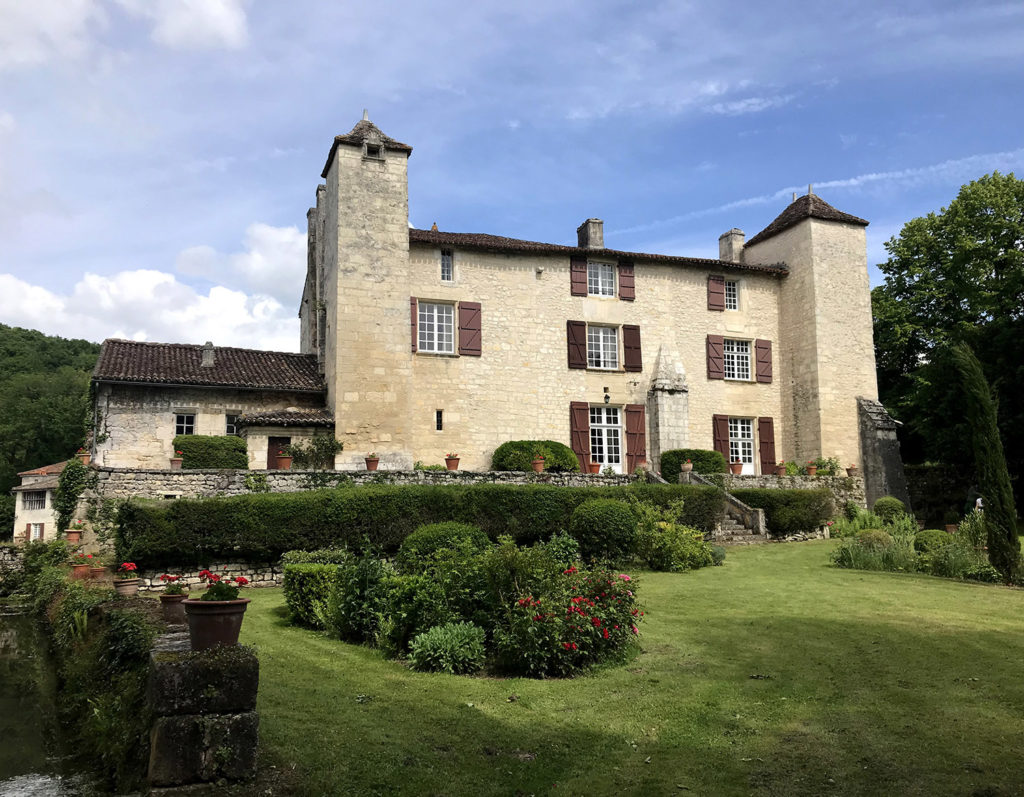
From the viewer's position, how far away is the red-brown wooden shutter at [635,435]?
24766 millimetres

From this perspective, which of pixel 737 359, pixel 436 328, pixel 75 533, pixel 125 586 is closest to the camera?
pixel 125 586

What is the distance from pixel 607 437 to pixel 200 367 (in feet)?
41.0

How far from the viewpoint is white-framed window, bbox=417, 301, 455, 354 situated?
76.3 ft

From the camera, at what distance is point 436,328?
23469 millimetres

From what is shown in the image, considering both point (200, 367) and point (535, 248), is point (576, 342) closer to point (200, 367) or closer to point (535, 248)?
point (535, 248)

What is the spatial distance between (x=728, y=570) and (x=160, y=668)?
1202 cm

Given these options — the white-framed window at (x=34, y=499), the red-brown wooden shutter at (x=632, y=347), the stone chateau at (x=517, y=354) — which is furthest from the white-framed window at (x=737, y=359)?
the white-framed window at (x=34, y=499)

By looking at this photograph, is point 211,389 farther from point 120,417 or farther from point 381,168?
point 381,168

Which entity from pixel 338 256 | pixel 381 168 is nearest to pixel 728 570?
pixel 338 256

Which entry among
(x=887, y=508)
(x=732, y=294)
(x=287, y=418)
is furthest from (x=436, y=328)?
(x=887, y=508)

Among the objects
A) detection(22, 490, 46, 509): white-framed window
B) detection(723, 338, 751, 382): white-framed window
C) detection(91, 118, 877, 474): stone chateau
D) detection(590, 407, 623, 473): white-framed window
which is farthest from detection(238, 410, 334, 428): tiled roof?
detection(22, 490, 46, 509): white-framed window

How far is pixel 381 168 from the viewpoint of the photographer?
22484 mm

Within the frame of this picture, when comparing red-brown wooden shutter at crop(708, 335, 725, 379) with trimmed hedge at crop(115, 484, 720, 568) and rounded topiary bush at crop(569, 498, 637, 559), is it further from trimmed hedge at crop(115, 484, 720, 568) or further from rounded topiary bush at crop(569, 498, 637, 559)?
rounded topiary bush at crop(569, 498, 637, 559)

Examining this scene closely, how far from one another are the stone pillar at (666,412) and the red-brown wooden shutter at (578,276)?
11.7 feet
